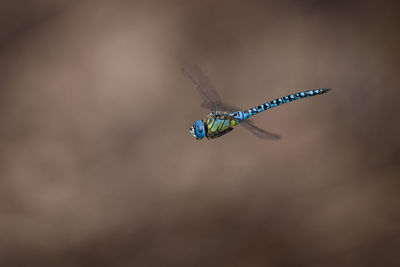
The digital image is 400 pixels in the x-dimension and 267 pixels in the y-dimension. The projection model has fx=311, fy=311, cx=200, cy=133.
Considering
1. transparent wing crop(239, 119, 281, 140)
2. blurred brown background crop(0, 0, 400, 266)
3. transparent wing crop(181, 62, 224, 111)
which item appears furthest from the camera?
blurred brown background crop(0, 0, 400, 266)

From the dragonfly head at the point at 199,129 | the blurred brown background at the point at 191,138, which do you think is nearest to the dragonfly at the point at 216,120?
the dragonfly head at the point at 199,129

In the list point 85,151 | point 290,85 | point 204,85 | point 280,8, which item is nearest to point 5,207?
point 85,151

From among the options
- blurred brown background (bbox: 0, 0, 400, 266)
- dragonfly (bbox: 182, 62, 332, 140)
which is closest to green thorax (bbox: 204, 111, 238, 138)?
dragonfly (bbox: 182, 62, 332, 140)

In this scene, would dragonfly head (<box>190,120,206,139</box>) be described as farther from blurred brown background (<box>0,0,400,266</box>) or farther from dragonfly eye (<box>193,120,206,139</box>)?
blurred brown background (<box>0,0,400,266</box>)

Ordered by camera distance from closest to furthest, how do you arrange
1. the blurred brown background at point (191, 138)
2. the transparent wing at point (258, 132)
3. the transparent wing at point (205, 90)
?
1. the transparent wing at point (258, 132)
2. the transparent wing at point (205, 90)
3. the blurred brown background at point (191, 138)

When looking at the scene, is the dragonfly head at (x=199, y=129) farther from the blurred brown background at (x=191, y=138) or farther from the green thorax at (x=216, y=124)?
the blurred brown background at (x=191, y=138)

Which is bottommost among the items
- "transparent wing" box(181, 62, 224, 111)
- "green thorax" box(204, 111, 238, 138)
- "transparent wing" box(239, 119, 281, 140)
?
"transparent wing" box(239, 119, 281, 140)
